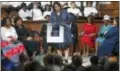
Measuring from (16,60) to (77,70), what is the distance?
448 millimetres

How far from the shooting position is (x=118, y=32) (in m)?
2.03

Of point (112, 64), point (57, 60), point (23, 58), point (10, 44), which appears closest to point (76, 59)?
point (57, 60)

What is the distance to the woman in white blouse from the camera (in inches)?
82.8

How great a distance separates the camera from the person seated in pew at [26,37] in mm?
2104

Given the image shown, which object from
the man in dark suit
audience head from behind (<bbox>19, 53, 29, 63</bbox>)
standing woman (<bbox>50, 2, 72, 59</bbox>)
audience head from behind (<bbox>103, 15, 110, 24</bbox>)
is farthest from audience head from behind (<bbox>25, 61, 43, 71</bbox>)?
audience head from behind (<bbox>103, 15, 110, 24</bbox>)

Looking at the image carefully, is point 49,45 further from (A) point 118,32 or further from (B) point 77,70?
(A) point 118,32

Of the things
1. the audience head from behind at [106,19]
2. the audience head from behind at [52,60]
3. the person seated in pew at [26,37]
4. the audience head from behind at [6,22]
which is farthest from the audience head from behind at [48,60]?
the audience head from behind at [106,19]

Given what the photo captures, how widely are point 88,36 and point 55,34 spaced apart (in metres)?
0.24

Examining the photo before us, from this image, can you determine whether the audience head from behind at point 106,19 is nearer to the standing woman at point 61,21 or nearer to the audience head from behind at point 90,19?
the audience head from behind at point 90,19

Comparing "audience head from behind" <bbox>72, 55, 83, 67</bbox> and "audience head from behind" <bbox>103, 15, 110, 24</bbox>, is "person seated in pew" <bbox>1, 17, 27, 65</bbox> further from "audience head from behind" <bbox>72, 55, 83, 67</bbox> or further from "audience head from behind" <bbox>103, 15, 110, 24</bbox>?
"audience head from behind" <bbox>103, 15, 110, 24</bbox>

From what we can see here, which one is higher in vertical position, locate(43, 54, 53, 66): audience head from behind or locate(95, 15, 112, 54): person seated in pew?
locate(95, 15, 112, 54): person seated in pew

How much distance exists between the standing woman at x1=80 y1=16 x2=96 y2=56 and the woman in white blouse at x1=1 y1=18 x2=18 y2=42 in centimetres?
48

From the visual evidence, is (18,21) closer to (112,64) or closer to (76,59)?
(76,59)

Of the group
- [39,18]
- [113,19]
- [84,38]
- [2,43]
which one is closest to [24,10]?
[39,18]
